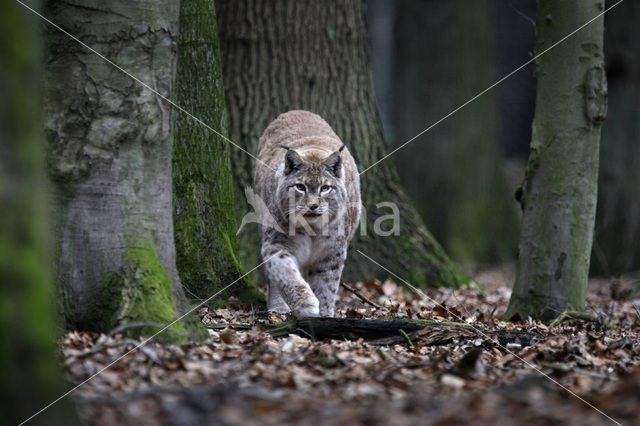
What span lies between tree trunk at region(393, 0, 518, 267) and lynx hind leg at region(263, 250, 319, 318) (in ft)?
21.6

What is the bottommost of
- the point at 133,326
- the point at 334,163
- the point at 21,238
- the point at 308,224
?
the point at 133,326

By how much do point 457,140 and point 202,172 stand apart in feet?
25.3

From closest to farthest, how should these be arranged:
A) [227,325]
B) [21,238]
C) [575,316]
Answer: [21,238] < [227,325] < [575,316]

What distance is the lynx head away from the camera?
24.2ft

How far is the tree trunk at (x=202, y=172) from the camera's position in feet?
22.0

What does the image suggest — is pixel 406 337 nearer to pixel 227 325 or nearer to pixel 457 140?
pixel 227 325

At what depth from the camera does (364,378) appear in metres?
4.24

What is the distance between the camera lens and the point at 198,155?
270 inches

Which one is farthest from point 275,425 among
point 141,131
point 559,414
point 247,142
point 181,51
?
point 247,142

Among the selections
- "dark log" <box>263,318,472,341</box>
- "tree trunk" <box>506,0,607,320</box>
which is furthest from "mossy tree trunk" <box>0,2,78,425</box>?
"tree trunk" <box>506,0,607,320</box>

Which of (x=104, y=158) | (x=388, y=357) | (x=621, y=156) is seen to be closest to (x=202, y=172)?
(x=104, y=158)

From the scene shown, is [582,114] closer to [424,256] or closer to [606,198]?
[424,256]

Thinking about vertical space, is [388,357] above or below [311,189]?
below

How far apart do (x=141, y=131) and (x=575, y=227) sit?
12.7 ft
